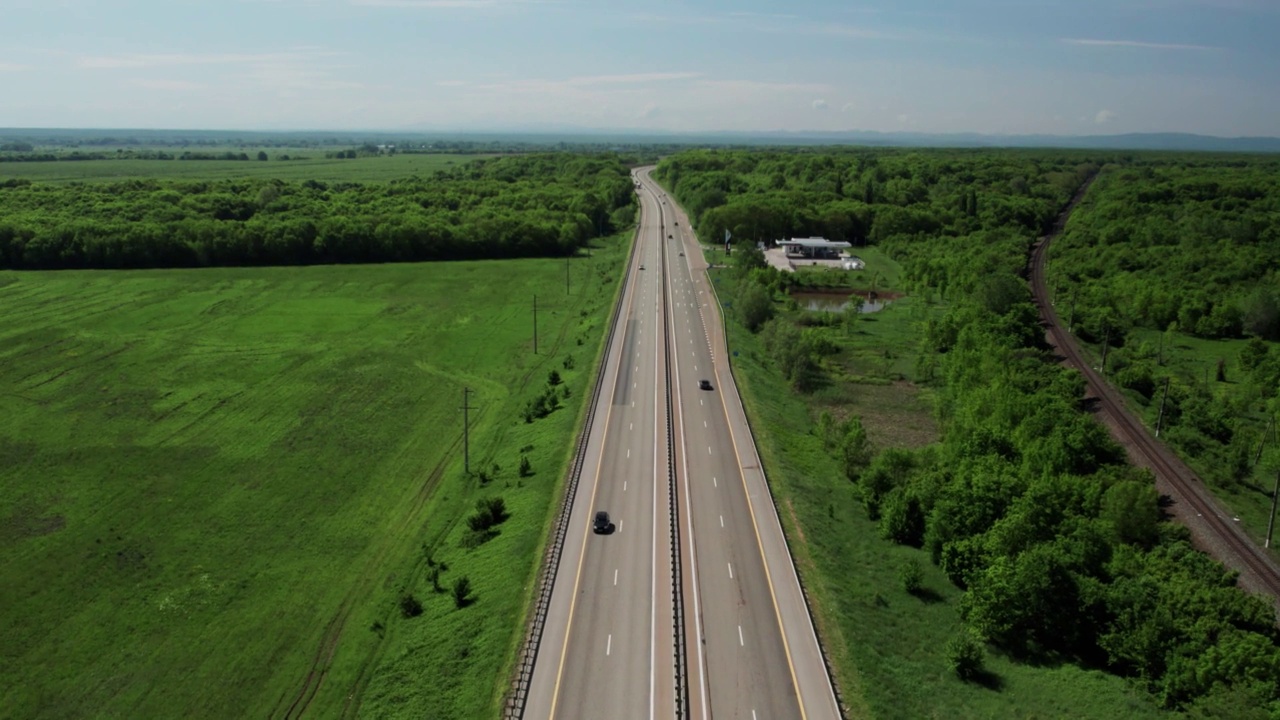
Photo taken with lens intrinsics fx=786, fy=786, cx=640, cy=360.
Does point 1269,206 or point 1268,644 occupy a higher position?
point 1269,206

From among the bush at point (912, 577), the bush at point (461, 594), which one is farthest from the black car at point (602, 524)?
the bush at point (912, 577)

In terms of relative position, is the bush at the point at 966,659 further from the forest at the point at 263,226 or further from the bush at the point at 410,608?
the forest at the point at 263,226

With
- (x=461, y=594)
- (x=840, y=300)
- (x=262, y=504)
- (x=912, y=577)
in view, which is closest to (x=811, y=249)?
(x=840, y=300)

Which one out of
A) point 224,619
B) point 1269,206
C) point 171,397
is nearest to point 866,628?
point 224,619

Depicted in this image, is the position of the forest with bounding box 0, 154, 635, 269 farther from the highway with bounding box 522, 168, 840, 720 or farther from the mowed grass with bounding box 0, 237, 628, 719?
the highway with bounding box 522, 168, 840, 720

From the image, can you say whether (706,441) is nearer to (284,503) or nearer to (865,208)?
(284,503)
